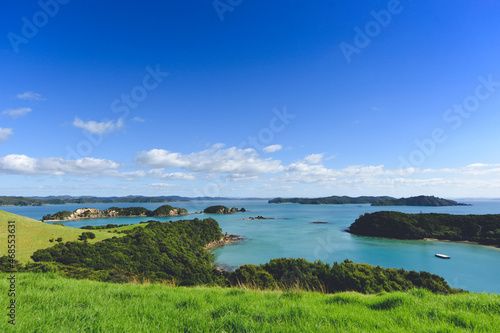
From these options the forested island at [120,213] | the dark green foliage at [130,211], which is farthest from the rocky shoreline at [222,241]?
the dark green foliage at [130,211]

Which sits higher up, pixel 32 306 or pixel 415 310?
pixel 32 306

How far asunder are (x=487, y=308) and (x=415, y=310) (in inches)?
60.2

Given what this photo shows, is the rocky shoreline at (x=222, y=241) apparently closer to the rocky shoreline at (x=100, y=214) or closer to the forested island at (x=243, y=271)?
the forested island at (x=243, y=271)

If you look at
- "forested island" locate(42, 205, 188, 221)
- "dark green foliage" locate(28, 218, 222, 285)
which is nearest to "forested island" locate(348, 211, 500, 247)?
"dark green foliage" locate(28, 218, 222, 285)

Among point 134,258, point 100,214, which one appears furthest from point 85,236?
point 100,214

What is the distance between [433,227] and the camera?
8225 centimetres

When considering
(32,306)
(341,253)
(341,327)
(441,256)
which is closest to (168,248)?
(32,306)

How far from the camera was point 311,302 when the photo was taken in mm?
5156

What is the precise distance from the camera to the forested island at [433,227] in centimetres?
7269

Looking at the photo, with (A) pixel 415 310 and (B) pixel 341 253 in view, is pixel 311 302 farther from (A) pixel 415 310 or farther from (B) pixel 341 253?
(B) pixel 341 253

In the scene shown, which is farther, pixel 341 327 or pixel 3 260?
pixel 3 260

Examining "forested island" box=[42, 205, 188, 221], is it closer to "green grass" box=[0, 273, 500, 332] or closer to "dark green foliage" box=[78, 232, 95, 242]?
"dark green foliage" box=[78, 232, 95, 242]

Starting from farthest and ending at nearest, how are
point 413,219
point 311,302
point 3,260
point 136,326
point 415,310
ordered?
point 413,219 → point 3,260 → point 311,302 → point 415,310 → point 136,326

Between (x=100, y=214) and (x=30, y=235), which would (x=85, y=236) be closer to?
(x=30, y=235)
